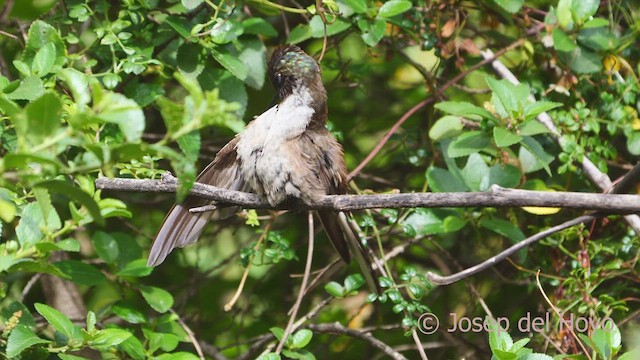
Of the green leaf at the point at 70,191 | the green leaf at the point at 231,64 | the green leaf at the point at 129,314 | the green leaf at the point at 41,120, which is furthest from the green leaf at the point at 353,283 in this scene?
the green leaf at the point at 41,120

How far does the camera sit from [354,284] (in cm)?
320

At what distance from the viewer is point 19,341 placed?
2.54 metres

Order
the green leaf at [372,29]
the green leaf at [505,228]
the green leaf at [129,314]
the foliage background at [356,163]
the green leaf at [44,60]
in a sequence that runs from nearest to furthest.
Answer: the green leaf at [44,60], the foliage background at [356,163], the green leaf at [129,314], the green leaf at [372,29], the green leaf at [505,228]

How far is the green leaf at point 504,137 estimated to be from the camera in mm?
2857

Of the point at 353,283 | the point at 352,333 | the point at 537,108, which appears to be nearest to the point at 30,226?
the point at 353,283

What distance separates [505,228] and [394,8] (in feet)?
3.20

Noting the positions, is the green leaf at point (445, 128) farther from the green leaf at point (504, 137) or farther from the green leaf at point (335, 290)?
the green leaf at point (335, 290)

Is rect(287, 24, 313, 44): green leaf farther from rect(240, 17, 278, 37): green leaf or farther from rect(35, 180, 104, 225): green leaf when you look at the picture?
rect(35, 180, 104, 225): green leaf

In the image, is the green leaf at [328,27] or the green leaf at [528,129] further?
the green leaf at [328,27]

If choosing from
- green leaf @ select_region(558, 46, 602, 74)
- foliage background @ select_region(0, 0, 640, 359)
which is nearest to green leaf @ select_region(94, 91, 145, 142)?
foliage background @ select_region(0, 0, 640, 359)

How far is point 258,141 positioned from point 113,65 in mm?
599

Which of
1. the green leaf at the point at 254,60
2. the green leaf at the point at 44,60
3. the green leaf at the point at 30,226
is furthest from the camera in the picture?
the green leaf at the point at 254,60

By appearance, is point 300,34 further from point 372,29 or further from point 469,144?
point 469,144

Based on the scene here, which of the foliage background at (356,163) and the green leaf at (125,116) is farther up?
the green leaf at (125,116)
